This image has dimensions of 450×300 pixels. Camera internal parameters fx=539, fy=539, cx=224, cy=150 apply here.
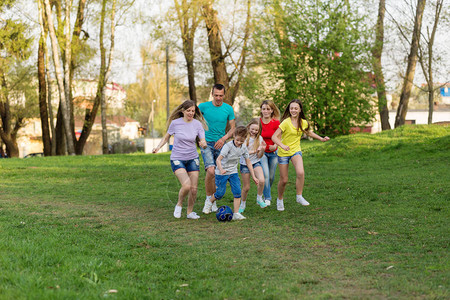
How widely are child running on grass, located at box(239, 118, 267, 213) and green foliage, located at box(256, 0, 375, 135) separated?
56.0 feet

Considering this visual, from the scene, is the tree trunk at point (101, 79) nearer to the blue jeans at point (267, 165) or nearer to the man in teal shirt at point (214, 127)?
the blue jeans at point (267, 165)

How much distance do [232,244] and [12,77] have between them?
1476 inches

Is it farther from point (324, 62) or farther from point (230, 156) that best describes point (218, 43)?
point (230, 156)

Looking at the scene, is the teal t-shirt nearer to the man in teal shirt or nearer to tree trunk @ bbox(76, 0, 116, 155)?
the man in teal shirt

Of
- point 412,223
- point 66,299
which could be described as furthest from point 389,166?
point 66,299

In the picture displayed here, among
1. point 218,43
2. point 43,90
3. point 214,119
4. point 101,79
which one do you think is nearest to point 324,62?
point 218,43

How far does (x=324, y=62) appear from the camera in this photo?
25953mm

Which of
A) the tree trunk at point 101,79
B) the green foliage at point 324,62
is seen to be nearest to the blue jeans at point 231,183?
the green foliage at point 324,62

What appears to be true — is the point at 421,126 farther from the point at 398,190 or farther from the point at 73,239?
the point at 73,239

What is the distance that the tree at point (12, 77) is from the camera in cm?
2973

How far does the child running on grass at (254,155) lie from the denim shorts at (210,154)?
0.53 meters

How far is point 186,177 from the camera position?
8.15 metres

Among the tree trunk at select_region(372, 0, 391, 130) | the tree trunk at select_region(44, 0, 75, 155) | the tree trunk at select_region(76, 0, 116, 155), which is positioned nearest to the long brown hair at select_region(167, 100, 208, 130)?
the tree trunk at select_region(44, 0, 75, 155)

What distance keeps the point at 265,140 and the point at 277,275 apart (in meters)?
4.85
